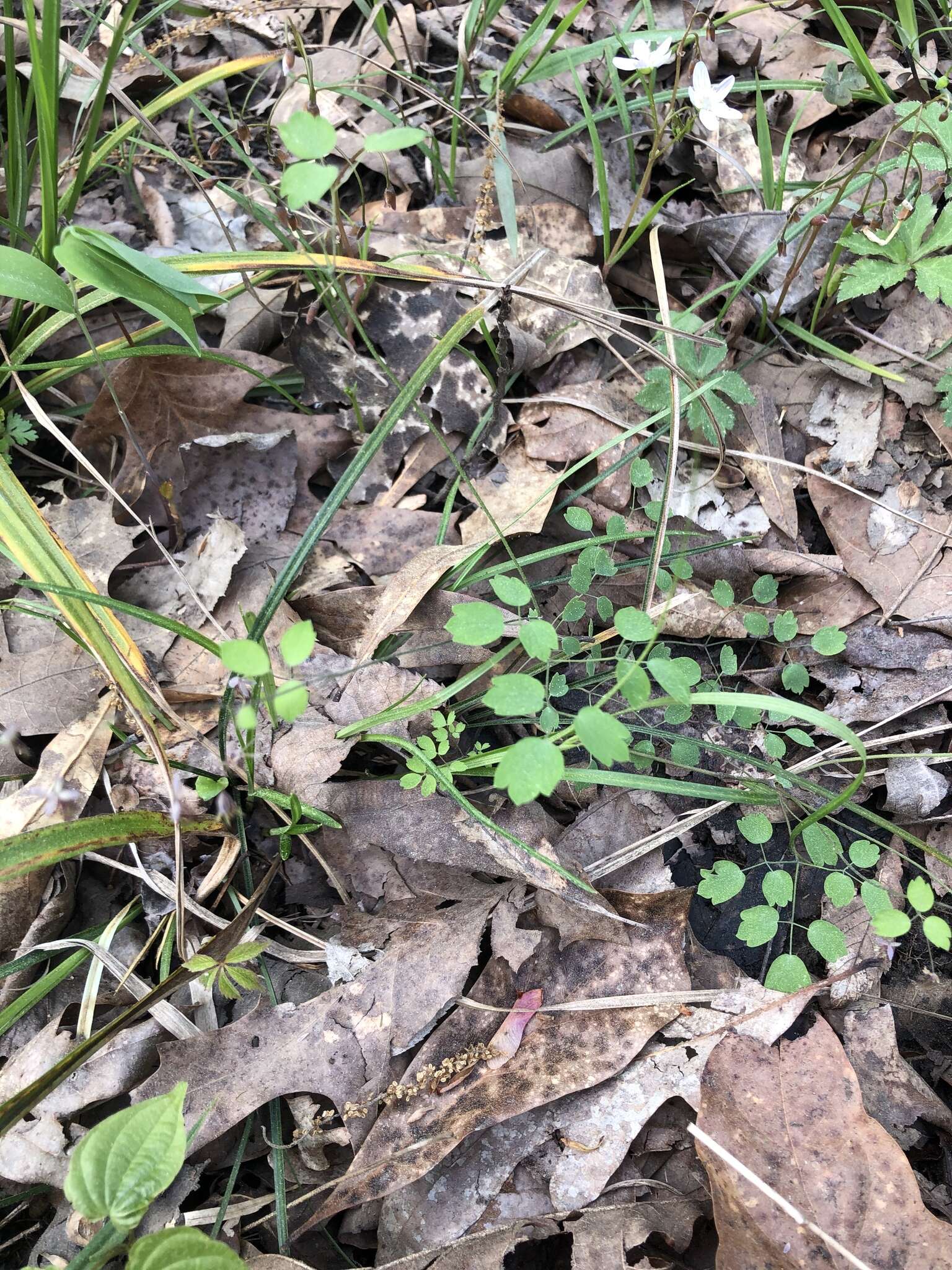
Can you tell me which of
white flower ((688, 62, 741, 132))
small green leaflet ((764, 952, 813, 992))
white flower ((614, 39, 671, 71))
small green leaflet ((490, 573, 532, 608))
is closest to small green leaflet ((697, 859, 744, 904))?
small green leaflet ((764, 952, 813, 992))

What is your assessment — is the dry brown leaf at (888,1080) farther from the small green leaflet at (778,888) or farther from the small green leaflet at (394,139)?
the small green leaflet at (394,139)

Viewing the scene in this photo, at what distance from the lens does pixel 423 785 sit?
1521mm

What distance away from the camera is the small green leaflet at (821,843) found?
156cm

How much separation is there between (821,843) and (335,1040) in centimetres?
101

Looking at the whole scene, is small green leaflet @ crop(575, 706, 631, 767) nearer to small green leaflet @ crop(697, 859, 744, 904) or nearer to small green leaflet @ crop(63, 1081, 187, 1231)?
small green leaflet @ crop(697, 859, 744, 904)

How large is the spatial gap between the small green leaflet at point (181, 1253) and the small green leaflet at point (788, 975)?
3.26 feet

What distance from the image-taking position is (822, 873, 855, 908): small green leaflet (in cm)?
149

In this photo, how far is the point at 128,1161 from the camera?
46.6 inches

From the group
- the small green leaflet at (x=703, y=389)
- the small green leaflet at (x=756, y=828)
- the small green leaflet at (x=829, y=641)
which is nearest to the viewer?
the small green leaflet at (x=756, y=828)

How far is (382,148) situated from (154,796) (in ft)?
4.29

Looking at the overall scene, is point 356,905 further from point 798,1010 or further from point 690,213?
point 690,213

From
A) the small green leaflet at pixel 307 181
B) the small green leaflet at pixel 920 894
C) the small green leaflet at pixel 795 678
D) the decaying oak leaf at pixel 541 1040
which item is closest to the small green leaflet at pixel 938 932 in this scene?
the small green leaflet at pixel 920 894

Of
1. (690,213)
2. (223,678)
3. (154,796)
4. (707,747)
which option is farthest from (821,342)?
(154,796)

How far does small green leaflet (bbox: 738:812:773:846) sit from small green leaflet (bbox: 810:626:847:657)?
1.31 ft
